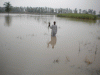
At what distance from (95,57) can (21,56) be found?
3.19 m

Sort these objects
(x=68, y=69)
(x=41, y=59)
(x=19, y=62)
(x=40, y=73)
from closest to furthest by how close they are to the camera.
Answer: (x=40, y=73) < (x=68, y=69) < (x=19, y=62) < (x=41, y=59)

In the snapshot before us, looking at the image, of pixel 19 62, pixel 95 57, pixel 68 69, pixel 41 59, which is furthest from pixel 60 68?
pixel 95 57

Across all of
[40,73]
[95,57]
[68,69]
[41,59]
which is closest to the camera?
[40,73]

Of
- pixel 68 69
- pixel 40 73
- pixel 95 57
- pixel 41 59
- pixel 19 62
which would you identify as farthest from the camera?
pixel 95 57

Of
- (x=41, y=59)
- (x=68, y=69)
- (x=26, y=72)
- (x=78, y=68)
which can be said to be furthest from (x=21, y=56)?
(x=78, y=68)

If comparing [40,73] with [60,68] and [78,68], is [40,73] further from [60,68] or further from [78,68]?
[78,68]

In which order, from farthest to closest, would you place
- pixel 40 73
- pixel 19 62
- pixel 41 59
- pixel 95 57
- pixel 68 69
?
pixel 95 57
pixel 41 59
pixel 19 62
pixel 68 69
pixel 40 73

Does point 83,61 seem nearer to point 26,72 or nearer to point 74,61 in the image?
point 74,61

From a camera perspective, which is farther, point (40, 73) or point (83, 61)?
point (83, 61)

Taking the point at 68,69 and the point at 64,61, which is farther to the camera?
the point at 64,61

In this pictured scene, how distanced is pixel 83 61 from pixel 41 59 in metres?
1.68

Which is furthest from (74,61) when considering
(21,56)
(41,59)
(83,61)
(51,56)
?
(21,56)

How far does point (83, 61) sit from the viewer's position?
4020 mm

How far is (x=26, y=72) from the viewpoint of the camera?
10.5 ft
